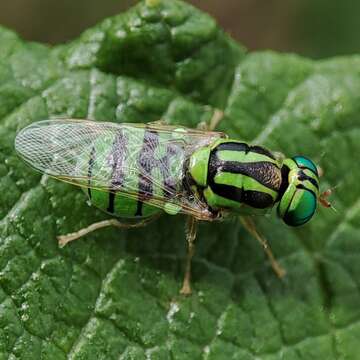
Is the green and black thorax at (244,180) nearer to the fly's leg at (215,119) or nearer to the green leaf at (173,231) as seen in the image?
the fly's leg at (215,119)

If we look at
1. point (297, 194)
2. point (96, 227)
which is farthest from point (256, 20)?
point (96, 227)

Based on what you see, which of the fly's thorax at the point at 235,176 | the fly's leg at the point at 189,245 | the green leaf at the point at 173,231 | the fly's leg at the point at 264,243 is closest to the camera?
the green leaf at the point at 173,231

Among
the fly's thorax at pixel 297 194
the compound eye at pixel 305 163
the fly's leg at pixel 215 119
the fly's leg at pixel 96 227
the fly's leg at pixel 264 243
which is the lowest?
the fly's leg at pixel 264 243

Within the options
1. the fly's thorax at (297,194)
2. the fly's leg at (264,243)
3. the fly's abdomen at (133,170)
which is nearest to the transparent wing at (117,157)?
the fly's abdomen at (133,170)

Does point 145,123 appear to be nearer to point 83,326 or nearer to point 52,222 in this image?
point 52,222

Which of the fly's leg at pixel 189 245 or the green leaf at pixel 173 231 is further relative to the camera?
the fly's leg at pixel 189 245

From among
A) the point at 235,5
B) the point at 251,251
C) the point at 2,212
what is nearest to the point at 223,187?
the point at 251,251
